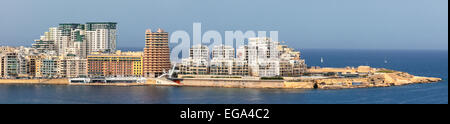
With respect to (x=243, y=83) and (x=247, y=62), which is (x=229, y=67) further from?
(x=243, y=83)

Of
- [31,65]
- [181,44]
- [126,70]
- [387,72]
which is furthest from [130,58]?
[387,72]

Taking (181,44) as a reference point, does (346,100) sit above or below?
below

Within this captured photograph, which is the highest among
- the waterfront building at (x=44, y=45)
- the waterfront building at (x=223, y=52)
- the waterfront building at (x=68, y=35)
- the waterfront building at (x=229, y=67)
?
the waterfront building at (x=68, y=35)

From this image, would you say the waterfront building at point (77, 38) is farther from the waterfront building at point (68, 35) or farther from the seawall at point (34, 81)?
the seawall at point (34, 81)

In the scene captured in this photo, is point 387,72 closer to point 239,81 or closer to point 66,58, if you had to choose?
point 239,81

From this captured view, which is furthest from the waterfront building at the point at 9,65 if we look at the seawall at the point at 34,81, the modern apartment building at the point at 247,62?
the modern apartment building at the point at 247,62
